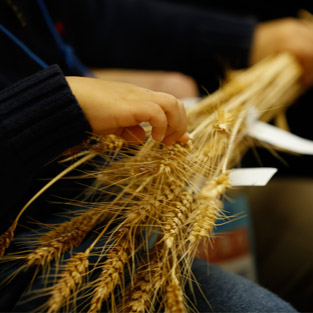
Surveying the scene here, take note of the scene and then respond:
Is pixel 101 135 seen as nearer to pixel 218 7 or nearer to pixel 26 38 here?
pixel 26 38

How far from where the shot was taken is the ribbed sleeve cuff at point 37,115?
1.27ft

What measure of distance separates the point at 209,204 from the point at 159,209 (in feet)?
0.21

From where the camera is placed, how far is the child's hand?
0.40 meters

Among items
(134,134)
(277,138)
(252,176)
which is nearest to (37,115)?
(134,134)

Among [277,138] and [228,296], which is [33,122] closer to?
[228,296]

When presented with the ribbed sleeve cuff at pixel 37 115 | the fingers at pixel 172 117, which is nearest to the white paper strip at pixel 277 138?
the fingers at pixel 172 117

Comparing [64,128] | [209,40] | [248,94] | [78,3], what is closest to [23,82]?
[64,128]

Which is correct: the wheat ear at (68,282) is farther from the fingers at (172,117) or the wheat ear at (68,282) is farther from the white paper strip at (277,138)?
the white paper strip at (277,138)

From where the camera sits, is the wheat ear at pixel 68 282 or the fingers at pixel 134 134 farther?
the fingers at pixel 134 134

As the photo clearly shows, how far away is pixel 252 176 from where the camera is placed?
0.46 m

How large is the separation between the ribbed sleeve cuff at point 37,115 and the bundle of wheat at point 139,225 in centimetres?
6

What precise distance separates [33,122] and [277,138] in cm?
52

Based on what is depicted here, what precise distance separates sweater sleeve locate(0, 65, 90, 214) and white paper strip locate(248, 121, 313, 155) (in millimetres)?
420

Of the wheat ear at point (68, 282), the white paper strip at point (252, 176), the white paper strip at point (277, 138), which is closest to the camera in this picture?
the wheat ear at point (68, 282)
